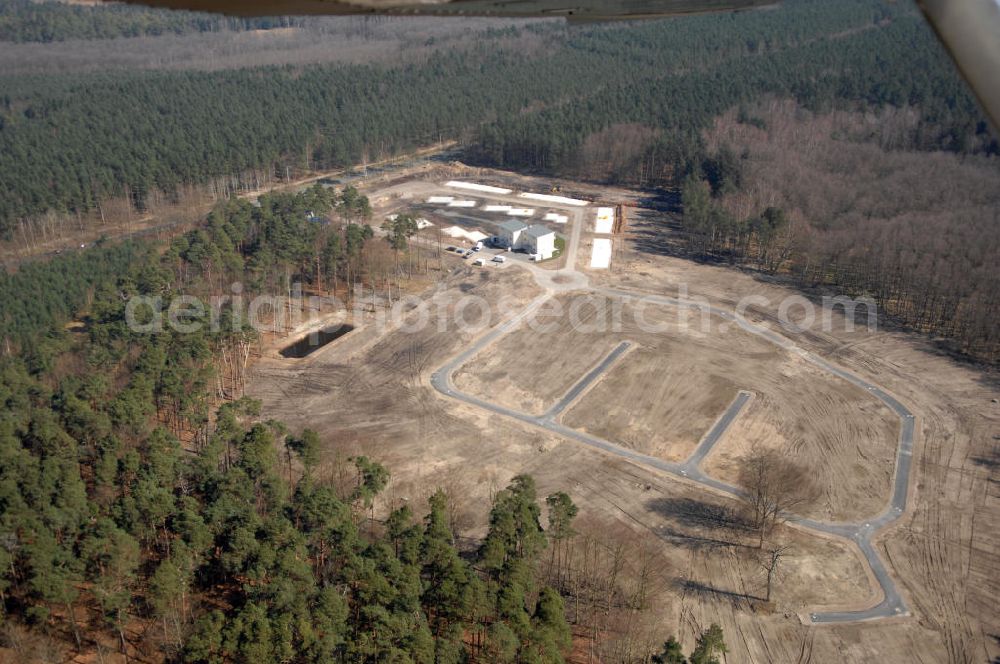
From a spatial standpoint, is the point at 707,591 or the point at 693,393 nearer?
the point at 707,591

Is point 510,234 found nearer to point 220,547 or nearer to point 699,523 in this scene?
point 699,523

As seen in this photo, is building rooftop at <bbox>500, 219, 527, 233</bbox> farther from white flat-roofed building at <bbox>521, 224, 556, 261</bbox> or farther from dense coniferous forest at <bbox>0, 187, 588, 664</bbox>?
dense coniferous forest at <bbox>0, 187, 588, 664</bbox>

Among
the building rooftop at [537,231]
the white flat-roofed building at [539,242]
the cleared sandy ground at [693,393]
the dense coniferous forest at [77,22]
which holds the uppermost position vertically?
the dense coniferous forest at [77,22]

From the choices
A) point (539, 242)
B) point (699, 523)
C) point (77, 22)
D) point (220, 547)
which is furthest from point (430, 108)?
point (220, 547)

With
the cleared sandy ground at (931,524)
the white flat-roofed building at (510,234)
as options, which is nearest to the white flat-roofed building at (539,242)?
the white flat-roofed building at (510,234)

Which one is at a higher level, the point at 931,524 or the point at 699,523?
the point at 931,524

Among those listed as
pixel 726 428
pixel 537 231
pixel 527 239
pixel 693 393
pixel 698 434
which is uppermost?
pixel 537 231

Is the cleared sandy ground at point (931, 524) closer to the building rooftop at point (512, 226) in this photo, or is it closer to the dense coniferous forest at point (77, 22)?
the building rooftop at point (512, 226)

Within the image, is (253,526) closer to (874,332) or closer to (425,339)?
(425,339)
